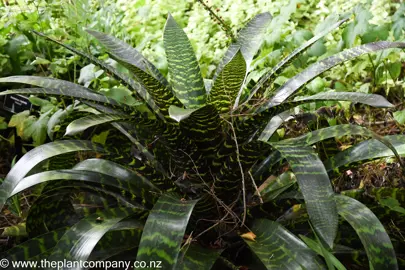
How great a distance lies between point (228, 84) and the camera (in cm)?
169

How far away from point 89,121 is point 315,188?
65 cm

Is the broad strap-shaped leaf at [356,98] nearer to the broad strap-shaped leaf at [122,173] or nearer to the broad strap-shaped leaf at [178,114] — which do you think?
the broad strap-shaped leaf at [178,114]

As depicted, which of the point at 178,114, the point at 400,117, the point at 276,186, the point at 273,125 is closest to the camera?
the point at 178,114

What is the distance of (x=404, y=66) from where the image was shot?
3047 millimetres

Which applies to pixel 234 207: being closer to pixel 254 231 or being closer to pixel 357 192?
pixel 254 231

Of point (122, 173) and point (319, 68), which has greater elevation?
point (319, 68)

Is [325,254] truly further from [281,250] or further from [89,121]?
[89,121]

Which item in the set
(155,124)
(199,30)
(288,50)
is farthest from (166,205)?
(199,30)

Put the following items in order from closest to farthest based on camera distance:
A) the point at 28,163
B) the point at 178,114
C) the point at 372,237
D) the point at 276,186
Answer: the point at 178,114 < the point at 372,237 < the point at 28,163 < the point at 276,186

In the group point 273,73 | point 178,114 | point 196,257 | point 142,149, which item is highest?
point 178,114

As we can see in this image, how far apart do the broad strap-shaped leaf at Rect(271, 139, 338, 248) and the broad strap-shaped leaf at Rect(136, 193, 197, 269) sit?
33 centimetres

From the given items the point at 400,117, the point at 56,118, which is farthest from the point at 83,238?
the point at 400,117

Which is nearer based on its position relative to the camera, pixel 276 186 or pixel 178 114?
pixel 178 114

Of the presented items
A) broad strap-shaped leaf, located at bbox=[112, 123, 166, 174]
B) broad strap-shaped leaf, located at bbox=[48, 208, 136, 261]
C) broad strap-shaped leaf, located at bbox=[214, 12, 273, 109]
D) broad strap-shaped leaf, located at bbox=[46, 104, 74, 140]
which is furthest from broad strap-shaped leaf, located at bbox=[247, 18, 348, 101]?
broad strap-shaped leaf, located at bbox=[46, 104, 74, 140]
